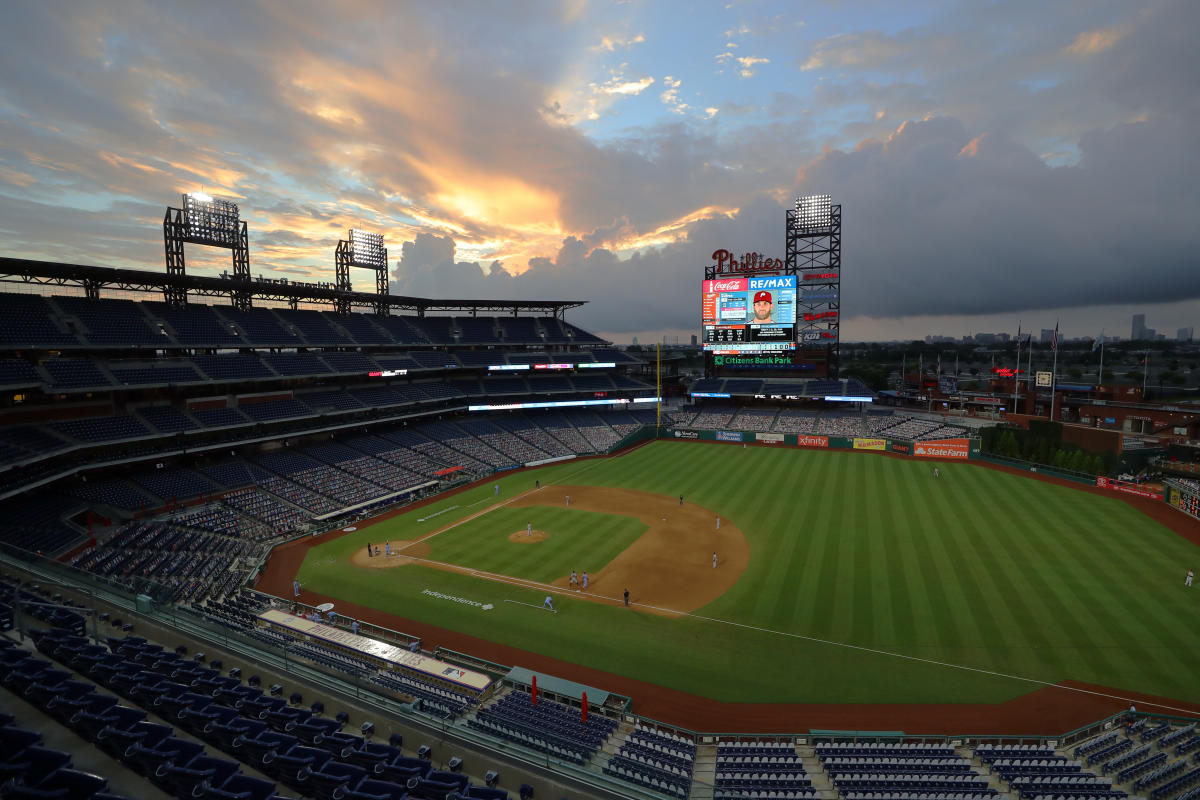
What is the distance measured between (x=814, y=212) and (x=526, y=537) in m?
51.6

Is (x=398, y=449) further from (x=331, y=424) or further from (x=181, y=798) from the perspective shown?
(x=181, y=798)

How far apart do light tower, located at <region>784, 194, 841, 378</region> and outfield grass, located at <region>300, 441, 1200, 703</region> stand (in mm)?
28621

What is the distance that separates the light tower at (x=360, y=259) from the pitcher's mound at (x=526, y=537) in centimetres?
3422

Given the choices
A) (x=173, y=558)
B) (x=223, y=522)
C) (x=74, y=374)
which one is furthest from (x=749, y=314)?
(x=74, y=374)

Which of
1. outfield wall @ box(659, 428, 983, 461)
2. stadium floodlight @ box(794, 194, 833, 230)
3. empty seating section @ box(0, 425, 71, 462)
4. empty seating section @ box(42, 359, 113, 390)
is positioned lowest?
outfield wall @ box(659, 428, 983, 461)

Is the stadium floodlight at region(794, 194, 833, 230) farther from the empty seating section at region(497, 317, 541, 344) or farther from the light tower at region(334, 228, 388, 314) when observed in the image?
the light tower at region(334, 228, 388, 314)

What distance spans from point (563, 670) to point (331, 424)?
119 feet

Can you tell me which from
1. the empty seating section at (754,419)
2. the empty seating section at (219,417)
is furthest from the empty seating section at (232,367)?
the empty seating section at (754,419)

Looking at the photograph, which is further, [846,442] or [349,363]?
[846,442]

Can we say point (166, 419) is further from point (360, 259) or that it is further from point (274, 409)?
point (360, 259)

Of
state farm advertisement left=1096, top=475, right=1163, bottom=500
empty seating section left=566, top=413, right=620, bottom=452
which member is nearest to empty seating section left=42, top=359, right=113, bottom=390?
empty seating section left=566, top=413, right=620, bottom=452

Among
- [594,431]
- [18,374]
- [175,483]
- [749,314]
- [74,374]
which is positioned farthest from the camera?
[594,431]

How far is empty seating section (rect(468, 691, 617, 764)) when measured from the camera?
43.6ft

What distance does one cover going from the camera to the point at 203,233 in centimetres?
4250
